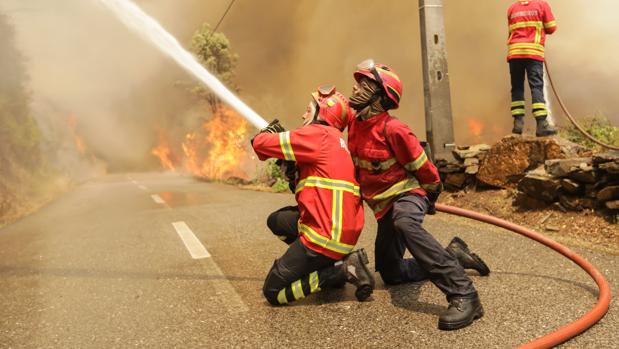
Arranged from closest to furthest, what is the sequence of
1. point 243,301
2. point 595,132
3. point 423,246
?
1. point 423,246
2. point 243,301
3. point 595,132

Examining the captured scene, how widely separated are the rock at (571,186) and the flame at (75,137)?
163 ft

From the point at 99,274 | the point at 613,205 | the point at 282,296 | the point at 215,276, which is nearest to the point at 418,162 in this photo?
the point at 282,296

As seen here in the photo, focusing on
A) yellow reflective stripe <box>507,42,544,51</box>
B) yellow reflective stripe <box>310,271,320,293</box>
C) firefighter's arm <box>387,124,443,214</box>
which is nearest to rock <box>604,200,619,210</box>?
yellow reflective stripe <box>507,42,544,51</box>

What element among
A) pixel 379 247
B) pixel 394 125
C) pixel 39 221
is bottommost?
pixel 39 221

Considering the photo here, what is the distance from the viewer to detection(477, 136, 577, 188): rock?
636 centimetres

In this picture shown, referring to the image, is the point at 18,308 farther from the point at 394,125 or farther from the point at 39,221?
the point at 39,221

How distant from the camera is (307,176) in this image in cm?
360

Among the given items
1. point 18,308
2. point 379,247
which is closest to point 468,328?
point 379,247

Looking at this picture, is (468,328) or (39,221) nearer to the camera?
(468,328)

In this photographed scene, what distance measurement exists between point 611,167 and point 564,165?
1.99ft

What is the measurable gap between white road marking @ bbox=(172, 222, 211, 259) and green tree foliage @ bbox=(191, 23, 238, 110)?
845 inches

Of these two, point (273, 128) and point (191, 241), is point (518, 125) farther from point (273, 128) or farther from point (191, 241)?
point (191, 241)

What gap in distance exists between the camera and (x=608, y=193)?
524cm

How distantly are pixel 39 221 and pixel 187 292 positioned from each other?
25.2 ft
